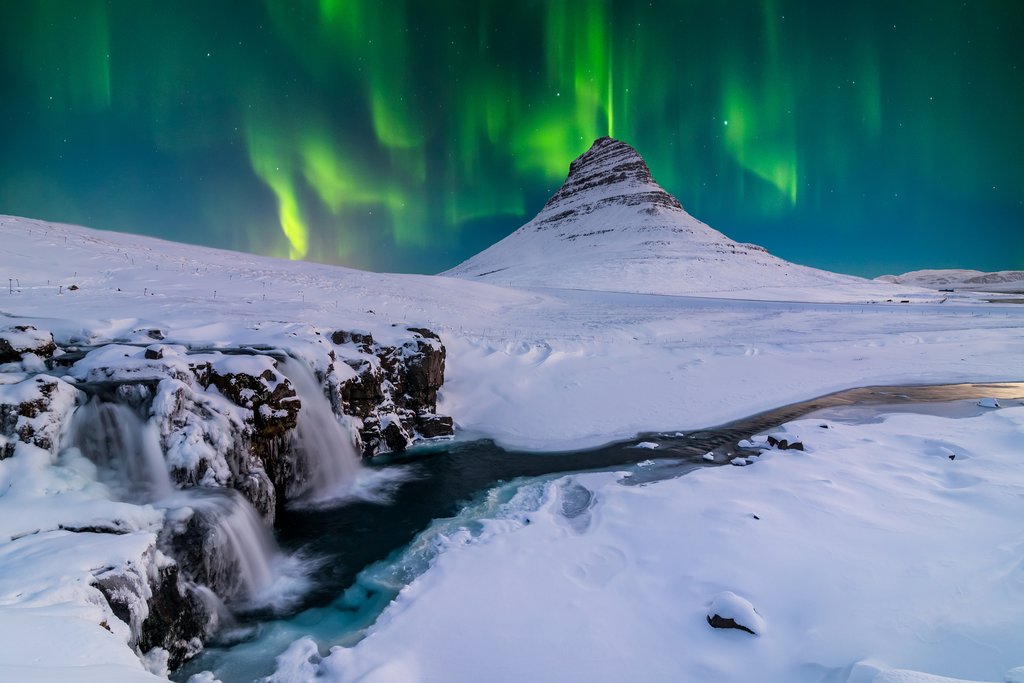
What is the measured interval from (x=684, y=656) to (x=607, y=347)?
57.2 feet

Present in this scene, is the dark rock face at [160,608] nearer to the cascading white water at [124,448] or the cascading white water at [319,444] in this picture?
the cascading white water at [124,448]

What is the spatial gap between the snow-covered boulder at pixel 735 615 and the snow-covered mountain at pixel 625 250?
5882cm

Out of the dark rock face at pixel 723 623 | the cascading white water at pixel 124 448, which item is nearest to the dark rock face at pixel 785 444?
the dark rock face at pixel 723 623

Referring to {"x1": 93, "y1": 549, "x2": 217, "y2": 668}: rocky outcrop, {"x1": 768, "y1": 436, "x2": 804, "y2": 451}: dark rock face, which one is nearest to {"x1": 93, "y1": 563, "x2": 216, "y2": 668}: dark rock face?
{"x1": 93, "y1": 549, "x2": 217, "y2": 668}: rocky outcrop

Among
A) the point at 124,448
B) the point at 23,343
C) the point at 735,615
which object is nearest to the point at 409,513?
the point at 124,448

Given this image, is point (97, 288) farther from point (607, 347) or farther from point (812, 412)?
point (812, 412)

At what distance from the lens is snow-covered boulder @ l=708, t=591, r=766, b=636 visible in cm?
473

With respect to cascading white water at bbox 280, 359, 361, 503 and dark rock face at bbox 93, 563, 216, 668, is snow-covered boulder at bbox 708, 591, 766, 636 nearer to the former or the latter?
dark rock face at bbox 93, 563, 216, 668

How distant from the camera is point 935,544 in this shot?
5824mm

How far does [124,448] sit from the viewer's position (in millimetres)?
6953

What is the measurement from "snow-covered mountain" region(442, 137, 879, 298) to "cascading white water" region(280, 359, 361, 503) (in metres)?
54.6

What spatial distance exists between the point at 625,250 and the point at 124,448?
327 feet

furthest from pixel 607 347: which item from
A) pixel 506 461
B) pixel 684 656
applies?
pixel 684 656

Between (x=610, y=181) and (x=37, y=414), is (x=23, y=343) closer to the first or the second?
(x=37, y=414)
